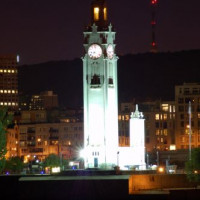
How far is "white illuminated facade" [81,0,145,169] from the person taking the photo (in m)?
146

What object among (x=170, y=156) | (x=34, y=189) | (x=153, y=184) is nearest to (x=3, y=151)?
(x=153, y=184)

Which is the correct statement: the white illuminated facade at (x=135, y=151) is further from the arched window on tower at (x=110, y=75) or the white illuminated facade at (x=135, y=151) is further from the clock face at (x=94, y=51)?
the clock face at (x=94, y=51)

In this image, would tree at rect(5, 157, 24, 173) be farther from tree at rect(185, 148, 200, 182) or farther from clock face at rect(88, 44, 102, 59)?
tree at rect(185, 148, 200, 182)

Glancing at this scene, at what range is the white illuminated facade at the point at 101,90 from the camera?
14588 cm

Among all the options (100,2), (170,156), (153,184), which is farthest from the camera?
(170,156)

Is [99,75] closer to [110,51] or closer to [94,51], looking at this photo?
[94,51]

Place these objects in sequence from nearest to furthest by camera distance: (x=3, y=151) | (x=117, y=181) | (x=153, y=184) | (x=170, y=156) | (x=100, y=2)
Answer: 1. (x=117, y=181)
2. (x=153, y=184)
3. (x=3, y=151)
4. (x=100, y=2)
5. (x=170, y=156)

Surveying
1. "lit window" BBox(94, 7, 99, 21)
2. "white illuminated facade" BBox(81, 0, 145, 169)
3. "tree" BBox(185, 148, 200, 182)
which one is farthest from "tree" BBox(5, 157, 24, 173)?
"tree" BBox(185, 148, 200, 182)

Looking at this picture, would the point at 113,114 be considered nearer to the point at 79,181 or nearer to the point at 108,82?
the point at 108,82

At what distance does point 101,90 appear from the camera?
485 feet

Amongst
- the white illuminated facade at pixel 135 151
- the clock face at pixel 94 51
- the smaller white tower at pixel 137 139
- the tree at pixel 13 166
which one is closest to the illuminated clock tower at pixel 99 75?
the clock face at pixel 94 51

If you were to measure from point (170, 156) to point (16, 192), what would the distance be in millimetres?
100800

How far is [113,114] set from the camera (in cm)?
14838

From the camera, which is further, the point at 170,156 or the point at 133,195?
the point at 170,156
